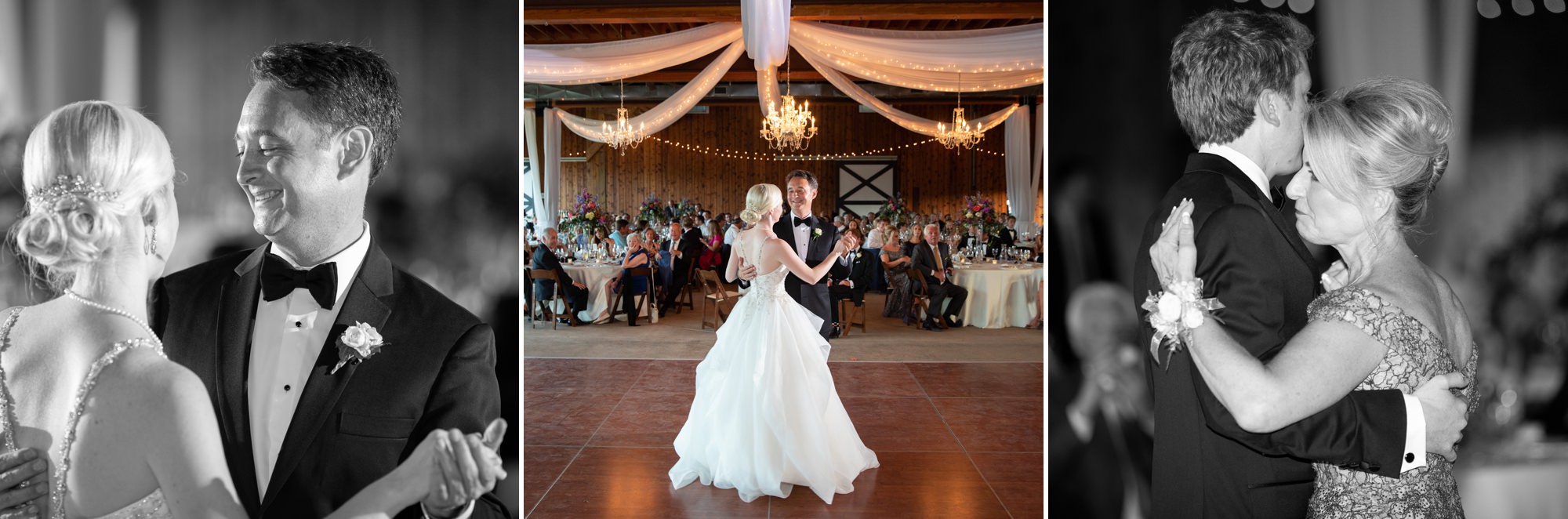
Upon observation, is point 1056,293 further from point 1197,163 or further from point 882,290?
point 882,290

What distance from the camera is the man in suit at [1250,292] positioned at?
5.24 feet

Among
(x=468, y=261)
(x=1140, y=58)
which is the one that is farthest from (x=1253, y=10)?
(x=468, y=261)

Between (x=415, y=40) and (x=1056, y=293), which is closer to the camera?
(x=415, y=40)

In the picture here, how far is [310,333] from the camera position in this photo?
1.88m

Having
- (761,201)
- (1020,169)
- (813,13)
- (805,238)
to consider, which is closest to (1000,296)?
(805,238)

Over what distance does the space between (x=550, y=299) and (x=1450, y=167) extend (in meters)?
8.66

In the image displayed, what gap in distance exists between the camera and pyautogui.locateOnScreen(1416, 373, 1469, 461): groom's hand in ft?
5.19

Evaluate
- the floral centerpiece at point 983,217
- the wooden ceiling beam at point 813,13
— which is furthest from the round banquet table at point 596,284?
the floral centerpiece at point 983,217

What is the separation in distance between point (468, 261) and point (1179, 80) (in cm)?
164

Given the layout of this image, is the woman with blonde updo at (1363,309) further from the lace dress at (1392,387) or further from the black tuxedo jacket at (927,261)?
the black tuxedo jacket at (927,261)

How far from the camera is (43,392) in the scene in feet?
5.82

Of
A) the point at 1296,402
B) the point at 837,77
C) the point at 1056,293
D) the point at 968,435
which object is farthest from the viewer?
the point at 837,77

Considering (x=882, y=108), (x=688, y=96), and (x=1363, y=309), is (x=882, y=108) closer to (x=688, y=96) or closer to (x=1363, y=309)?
(x=688, y=96)

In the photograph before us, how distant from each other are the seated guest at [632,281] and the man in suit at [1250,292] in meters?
8.14
